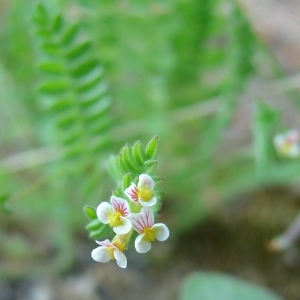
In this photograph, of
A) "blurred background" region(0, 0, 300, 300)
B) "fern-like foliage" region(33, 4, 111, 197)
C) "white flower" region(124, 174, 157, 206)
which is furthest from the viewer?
"blurred background" region(0, 0, 300, 300)

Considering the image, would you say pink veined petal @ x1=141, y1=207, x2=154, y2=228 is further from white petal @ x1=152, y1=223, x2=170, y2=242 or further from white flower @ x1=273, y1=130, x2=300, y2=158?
white flower @ x1=273, y1=130, x2=300, y2=158

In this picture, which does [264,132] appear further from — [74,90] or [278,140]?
[74,90]

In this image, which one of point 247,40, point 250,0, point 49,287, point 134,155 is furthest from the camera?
point 250,0

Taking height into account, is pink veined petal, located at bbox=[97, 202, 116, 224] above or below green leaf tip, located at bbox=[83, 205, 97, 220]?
below

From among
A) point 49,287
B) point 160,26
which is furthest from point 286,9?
point 49,287

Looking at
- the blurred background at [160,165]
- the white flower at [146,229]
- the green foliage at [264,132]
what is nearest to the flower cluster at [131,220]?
the white flower at [146,229]

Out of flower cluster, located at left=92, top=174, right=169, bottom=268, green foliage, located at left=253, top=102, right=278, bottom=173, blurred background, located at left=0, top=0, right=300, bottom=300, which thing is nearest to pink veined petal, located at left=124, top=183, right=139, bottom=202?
flower cluster, located at left=92, top=174, right=169, bottom=268

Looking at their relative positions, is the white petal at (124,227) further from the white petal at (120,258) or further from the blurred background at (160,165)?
the blurred background at (160,165)

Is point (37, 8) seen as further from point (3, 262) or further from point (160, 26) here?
point (3, 262)
